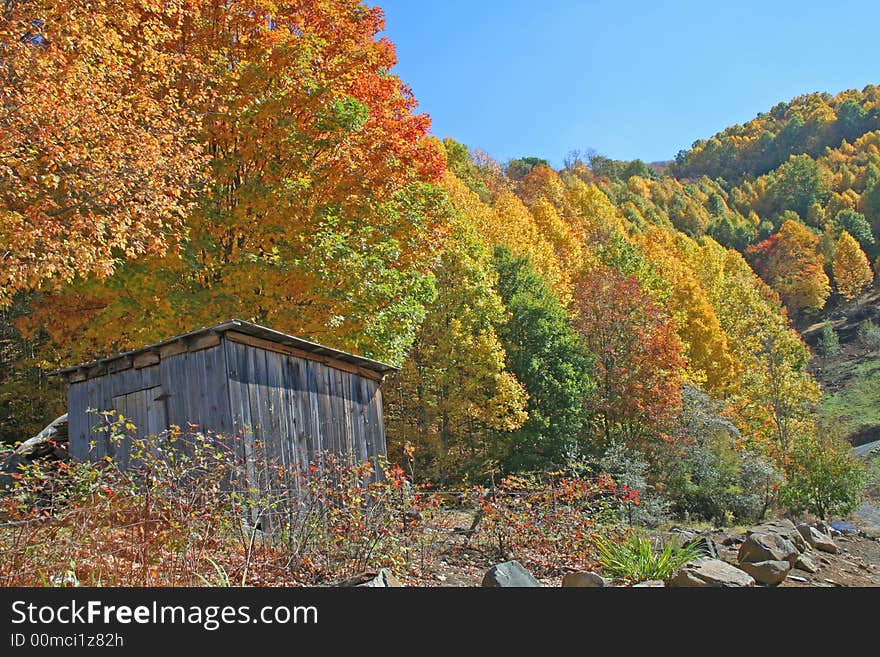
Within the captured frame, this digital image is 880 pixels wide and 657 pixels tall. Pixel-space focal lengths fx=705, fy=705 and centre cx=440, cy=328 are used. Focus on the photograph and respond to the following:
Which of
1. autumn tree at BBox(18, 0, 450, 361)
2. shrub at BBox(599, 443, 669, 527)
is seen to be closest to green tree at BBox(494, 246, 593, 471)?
shrub at BBox(599, 443, 669, 527)

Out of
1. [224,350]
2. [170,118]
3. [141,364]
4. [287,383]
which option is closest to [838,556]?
[287,383]

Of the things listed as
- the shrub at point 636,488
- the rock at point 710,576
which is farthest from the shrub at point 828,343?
the rock at point 710,576

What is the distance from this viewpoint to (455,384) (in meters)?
22.2

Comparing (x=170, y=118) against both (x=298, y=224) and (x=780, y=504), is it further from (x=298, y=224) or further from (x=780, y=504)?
(x=780, y=504)

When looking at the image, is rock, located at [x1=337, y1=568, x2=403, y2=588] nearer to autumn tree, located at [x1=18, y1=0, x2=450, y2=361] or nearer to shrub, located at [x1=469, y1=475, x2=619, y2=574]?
shrub, located at [x1=469, y1=475, x2=619, y2=574]

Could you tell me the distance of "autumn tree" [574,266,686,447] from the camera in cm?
2512

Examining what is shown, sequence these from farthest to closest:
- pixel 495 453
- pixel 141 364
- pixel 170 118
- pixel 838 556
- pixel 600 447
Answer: pixel 600 447 → pixel 495 453 → pixel 838 556 → pixel 170 118 → pixel 141 364

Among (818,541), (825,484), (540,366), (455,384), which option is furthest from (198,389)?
(825,484)

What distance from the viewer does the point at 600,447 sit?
24.9 meters

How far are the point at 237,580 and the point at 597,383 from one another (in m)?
22.5

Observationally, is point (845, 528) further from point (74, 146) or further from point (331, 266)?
point (74, 146)

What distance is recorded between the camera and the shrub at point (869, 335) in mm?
61656

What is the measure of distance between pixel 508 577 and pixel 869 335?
219 feet

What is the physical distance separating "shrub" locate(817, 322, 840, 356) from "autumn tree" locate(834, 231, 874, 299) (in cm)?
1155
